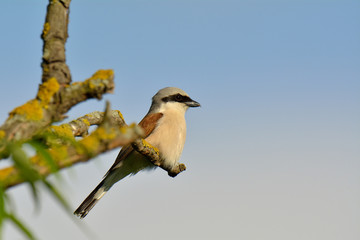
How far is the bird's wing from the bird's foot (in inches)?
24.5

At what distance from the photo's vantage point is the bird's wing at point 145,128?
240 inches

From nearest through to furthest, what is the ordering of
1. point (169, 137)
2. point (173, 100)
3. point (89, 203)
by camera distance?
point (89, 203)
point (169, 137)
point (173, 100)

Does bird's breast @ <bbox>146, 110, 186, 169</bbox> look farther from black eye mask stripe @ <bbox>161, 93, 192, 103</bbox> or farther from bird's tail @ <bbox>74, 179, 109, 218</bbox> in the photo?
bird's tail @ <bbox>74, 179, 109, 218</bbox>

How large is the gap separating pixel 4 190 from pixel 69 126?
1.81 metres

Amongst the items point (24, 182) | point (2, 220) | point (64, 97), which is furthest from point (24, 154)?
point (64, 97)

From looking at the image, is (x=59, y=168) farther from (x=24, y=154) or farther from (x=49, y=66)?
(x=49, y=66)

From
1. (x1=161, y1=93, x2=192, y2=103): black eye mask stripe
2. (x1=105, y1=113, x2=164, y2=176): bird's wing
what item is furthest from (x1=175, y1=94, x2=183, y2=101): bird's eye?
(x1=105, y1=113, x2=164, y2=176): bird's wing

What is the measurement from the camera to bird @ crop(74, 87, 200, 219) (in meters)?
6.18

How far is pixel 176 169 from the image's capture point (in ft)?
20.0

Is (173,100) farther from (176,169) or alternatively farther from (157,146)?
(176,169)

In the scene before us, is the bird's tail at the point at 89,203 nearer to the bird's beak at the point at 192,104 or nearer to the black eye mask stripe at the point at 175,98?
the black eye mask stripe at the point at 175,98

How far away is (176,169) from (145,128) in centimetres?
85

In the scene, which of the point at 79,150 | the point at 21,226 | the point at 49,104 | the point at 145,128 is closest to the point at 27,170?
the point at 21,226

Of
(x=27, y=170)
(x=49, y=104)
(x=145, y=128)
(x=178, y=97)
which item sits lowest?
(x=27, y=170)
